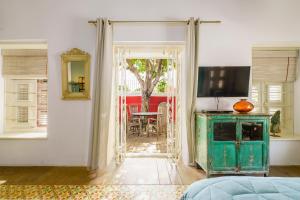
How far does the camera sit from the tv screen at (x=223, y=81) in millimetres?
3951

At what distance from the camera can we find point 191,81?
3904 mm

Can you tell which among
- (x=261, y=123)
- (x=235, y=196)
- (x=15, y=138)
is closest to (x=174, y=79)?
(x=261, y=123)

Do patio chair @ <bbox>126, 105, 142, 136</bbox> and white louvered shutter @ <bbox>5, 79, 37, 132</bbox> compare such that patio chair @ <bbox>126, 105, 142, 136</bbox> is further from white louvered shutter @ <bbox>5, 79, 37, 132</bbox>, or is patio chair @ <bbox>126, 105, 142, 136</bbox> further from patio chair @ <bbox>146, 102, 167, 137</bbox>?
white louvered shutter @ <bbox>5, 79, 37, 132</bbox>

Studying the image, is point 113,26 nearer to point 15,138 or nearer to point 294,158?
point 15,138

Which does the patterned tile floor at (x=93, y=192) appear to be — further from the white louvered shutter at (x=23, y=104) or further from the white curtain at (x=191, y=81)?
the white louvered shutter at (x=23, y=104)

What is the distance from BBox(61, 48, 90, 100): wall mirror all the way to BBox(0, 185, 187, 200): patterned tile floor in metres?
1.51

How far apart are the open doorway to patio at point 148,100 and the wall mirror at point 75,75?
0.63 m

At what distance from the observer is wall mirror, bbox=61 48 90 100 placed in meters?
4.06

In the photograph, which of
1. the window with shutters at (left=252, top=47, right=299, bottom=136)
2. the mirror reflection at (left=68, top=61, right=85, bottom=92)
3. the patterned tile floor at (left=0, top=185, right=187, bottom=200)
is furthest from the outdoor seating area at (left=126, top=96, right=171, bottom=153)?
the patterned tile floor at (left=0, top=185, right=187, bottom=200)

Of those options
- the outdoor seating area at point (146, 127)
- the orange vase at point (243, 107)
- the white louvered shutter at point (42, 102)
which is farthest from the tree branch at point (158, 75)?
the orange vase at point (243, 107)

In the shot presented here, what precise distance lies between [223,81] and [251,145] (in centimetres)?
110

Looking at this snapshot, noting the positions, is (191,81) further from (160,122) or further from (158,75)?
(158,75)

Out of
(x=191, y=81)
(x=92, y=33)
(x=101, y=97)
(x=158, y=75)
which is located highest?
(x=92, y=33)

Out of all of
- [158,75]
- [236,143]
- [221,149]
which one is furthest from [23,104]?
[158,75]
